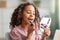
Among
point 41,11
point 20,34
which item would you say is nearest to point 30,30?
point 20,34

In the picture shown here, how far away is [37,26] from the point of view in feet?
4.61

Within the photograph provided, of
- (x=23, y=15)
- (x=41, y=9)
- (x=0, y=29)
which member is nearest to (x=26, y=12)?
(x=23, y=15)

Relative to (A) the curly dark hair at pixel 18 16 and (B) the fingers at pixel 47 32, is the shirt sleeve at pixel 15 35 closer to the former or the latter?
(A) the curly dark hair at pixel 18 16

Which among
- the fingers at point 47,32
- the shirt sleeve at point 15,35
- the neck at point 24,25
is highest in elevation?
the neck at point 24,25

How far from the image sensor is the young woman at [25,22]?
1378 millimetres

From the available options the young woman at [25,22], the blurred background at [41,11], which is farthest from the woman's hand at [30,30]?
the blurred background at [41,11]

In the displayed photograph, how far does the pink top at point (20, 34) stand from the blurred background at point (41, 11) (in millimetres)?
85

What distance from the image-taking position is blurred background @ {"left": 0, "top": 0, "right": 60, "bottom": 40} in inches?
57.8

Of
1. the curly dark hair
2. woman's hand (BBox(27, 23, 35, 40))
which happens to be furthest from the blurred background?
woman's hand (BBox(27, 23, 35, 40))

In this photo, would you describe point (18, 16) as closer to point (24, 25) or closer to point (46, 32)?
point (24, 25)

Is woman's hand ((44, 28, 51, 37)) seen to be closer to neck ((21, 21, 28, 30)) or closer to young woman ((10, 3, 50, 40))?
young woman ((10, 3, 50, 40))

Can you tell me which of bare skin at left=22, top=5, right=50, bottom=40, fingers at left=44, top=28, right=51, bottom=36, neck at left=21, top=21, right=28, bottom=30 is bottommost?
fingers at left=44, top=28, right=51, bottom=36

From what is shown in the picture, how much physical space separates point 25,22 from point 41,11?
0.53 feet

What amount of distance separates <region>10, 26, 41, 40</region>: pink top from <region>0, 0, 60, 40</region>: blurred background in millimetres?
85
